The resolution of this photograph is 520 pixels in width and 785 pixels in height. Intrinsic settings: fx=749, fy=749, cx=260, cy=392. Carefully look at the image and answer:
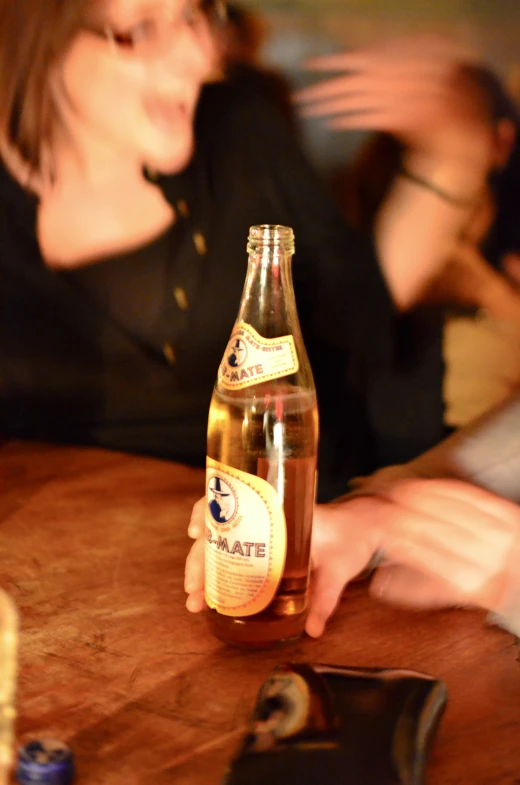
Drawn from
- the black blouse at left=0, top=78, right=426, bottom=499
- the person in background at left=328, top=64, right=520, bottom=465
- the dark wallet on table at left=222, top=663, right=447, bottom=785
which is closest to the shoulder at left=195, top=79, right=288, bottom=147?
the black blouse at left=0, top=78, right=426, bottom=499

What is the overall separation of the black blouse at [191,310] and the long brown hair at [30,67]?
0.06 metres

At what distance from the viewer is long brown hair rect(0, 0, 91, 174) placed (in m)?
1.10

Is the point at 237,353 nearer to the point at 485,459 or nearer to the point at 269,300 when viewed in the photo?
the point at 269,300

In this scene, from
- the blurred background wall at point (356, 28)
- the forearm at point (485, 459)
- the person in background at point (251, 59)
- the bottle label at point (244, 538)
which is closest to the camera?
the bottle label at point (244, 538)

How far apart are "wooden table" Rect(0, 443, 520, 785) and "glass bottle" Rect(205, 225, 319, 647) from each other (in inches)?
1.6

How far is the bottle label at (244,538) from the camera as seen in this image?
1.77 feet

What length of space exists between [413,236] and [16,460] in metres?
0.64

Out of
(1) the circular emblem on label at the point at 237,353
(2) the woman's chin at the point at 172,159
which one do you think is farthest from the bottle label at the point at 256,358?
(2) the woman's chin at the point at 172,159

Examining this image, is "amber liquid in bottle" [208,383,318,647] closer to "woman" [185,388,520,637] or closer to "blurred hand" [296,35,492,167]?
"woman" [185,388,520,637]

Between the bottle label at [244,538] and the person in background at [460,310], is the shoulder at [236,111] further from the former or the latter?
the bottle label at [244,538]

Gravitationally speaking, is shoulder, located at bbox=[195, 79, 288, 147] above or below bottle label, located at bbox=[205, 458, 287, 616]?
above

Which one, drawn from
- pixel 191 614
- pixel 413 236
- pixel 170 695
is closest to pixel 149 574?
pixel 191 614

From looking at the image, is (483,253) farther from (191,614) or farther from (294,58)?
(191,614)

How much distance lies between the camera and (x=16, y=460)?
1078mm
